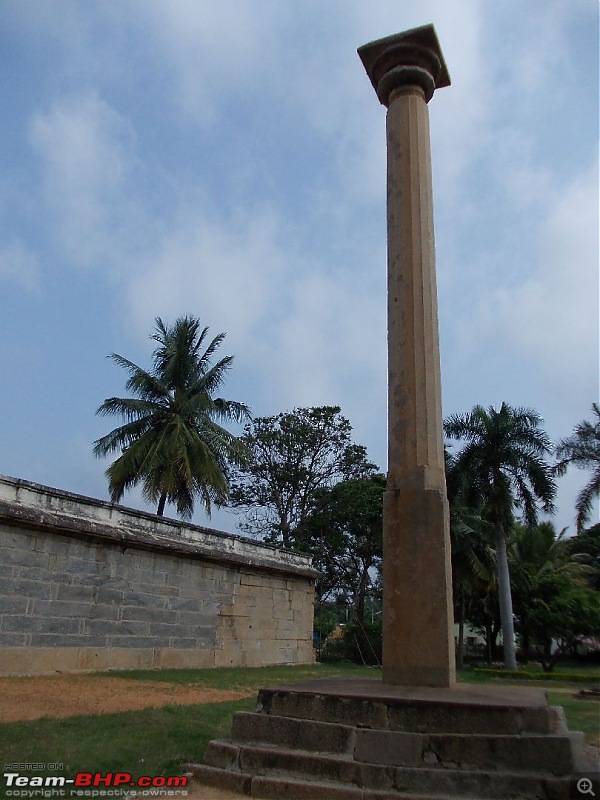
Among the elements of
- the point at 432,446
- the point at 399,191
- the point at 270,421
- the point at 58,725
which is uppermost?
the point at 270,421

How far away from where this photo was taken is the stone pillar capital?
717 cm

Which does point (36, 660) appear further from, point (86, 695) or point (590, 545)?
point (590, 545)

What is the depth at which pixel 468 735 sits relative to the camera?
13.5 ft

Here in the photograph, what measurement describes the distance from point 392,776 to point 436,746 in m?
0.35

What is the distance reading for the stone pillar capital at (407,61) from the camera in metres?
7.17

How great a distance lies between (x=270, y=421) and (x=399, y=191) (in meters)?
22.0

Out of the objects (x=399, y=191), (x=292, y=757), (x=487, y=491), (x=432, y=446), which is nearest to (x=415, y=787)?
(x=292, y=757)

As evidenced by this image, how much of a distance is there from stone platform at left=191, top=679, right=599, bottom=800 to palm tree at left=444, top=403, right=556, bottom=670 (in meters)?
20.4

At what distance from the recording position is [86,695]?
818 centimetres

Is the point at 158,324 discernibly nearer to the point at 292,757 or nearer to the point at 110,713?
the point at 110,713

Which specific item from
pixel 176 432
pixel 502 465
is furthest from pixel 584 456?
pixel 176 432

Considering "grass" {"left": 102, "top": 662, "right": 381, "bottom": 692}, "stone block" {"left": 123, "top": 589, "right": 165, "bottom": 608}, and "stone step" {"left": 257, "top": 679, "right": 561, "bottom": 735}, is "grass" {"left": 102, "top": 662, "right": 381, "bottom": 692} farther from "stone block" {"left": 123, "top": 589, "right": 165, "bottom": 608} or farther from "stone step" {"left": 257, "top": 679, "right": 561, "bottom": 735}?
"stone step" {"left": 257, "top": 679, "right": 561, "bottom": 735}

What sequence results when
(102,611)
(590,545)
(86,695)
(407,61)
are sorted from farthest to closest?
(590,545)
(102,611)
(86,695)
(407,61)

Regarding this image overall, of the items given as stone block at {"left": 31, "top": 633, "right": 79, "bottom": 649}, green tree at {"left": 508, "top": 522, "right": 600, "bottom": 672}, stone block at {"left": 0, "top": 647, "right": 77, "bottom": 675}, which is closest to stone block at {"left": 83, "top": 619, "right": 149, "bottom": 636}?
stone block at {"left": 31, "top": 633, "right": 79, "bottom": 649}
